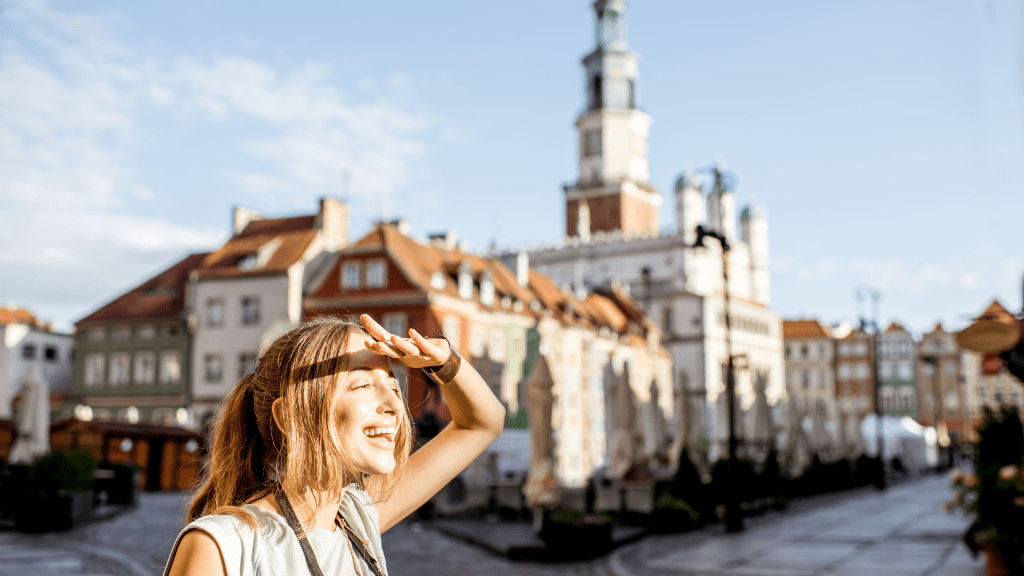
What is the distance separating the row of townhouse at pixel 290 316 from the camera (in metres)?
42.9

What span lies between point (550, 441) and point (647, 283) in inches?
2425

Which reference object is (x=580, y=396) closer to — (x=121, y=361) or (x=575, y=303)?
(x=575, y=303)

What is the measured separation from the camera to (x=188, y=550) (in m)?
1.96

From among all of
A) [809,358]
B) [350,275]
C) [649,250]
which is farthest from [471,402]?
[809,358]

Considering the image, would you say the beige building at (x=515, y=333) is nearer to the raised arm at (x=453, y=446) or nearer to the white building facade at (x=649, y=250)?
the white building facade at (x=649, y=250)

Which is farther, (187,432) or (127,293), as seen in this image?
(127,293)

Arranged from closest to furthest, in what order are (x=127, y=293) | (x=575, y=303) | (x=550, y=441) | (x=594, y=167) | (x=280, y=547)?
(x=280, y=547) → (x=550, y=441) → (x=127, y=293) → (x=575, y=303) → (x=594, y=167)

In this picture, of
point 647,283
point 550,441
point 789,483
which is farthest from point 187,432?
point 647,283

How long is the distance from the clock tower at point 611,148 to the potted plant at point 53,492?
67508 millimetres

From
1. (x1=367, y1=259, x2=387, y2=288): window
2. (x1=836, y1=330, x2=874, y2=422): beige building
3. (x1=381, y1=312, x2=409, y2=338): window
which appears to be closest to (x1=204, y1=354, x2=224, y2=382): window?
(x1=367, y1=259, x2=387, y2=288): window

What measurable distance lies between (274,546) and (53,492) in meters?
19.1

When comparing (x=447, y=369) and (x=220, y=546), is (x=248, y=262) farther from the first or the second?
(x=220, y=546)

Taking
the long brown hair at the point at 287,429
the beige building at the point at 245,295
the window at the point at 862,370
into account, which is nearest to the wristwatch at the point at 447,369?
the long brown hair at the point at 287,429

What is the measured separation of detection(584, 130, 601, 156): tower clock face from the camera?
286 ft
